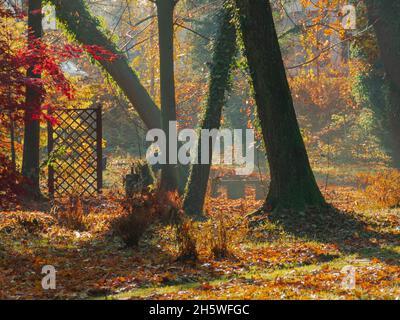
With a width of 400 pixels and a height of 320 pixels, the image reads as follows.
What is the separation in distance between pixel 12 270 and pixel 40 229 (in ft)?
10.3

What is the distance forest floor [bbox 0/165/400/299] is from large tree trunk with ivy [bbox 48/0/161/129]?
176 inches

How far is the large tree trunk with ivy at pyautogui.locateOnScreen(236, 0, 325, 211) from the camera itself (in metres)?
11.2

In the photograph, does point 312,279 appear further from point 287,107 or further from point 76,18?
point 76,18

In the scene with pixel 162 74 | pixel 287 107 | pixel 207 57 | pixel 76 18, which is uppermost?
pixel 207 57

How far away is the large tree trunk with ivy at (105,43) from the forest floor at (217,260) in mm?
4477

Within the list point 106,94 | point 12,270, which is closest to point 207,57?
point 106,94

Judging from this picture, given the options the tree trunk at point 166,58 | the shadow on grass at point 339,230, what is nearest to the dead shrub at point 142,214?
the shadow on grass at point 339,230

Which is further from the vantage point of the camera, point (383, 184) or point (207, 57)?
point (207, 57)

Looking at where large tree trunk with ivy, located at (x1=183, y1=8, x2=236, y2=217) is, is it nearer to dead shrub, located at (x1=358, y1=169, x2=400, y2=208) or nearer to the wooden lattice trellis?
the wooden lattice trellis

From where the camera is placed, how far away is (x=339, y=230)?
35.5ft

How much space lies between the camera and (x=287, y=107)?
37.2 ft

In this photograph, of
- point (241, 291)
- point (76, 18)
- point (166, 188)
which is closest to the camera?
point (241, 291)

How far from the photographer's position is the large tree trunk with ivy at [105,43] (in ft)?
52.1

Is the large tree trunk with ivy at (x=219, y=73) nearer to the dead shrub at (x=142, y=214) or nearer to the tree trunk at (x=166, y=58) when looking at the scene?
the tree trunk at (x=166, y=58)
